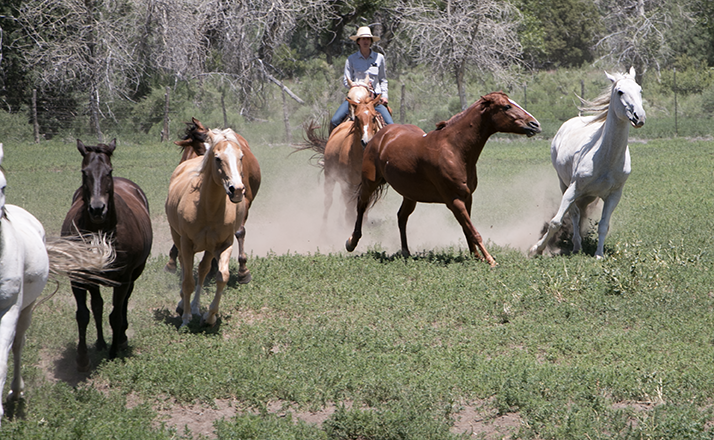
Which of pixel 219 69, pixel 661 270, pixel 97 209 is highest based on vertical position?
pixel 219 69

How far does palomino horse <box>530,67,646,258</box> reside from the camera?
7918 mm

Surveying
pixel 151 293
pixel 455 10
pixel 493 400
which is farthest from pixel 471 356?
pixel 455 10

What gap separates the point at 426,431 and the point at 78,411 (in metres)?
2.38

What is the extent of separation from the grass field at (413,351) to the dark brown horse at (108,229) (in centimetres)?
27

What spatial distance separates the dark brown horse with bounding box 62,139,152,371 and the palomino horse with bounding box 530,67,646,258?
4.97m

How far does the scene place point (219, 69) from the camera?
2809cm

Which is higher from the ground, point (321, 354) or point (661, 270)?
point (661, 270)

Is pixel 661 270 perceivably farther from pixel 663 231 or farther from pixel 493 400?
pixel 493 400

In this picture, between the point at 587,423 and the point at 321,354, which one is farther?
the point at 321,354

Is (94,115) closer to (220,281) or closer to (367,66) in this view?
(367,66)

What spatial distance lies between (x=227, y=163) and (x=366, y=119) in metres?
4.39

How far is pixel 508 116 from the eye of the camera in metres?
7.99

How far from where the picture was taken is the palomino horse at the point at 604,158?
7918mm

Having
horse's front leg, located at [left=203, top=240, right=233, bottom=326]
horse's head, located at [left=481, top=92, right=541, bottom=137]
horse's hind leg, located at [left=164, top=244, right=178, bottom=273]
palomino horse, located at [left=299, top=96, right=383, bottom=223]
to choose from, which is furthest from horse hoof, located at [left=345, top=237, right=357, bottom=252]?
horse's front leg, located at [left=203, top=240, right=233, bottom=326]
